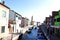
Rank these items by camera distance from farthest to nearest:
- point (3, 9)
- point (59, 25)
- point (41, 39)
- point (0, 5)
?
point (41, 39) → point (59, 25) → point (3, 9) → point (0, 5)

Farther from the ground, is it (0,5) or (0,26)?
(0,5)

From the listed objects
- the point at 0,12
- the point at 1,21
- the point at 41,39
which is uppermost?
the point at 0,12

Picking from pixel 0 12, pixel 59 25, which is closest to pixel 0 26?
pixel 0 12

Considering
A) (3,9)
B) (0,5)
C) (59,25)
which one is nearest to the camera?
(0,5)

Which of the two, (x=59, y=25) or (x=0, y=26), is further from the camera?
(x=59, y=25)

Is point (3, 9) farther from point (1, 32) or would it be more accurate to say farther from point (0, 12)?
point (1, 32)

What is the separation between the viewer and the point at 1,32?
91.8 feet

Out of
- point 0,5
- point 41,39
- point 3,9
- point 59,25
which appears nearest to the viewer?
point 0,5

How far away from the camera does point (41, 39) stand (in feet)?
143

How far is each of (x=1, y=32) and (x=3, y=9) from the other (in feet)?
14.9

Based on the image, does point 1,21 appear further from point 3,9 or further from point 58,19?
point 58,19

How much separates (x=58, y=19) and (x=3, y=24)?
17.5 m

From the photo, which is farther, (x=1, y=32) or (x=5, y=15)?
(x=5, y=15)

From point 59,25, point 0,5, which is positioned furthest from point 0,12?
point 59,25
